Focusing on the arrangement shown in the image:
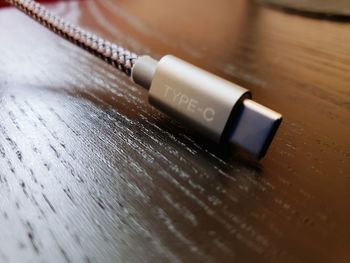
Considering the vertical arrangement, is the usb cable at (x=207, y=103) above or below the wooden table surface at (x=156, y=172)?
above

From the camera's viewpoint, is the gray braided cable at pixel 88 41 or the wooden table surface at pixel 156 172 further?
the gray braided cable at pixel 88 41

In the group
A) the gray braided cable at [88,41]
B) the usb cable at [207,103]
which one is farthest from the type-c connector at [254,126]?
the gray braided cable at [88,41]

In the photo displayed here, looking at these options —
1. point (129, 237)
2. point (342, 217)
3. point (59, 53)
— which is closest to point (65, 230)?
point (129, 237)

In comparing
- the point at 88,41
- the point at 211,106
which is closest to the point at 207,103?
the point at 211,106

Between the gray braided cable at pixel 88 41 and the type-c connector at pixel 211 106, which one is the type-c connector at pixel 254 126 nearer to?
the type-c connector at pixel 211 106

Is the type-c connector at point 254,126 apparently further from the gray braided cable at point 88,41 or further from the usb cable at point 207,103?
the gray braided cable at point 88,41

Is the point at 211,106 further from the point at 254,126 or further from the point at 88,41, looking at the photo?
the point at 88,41
